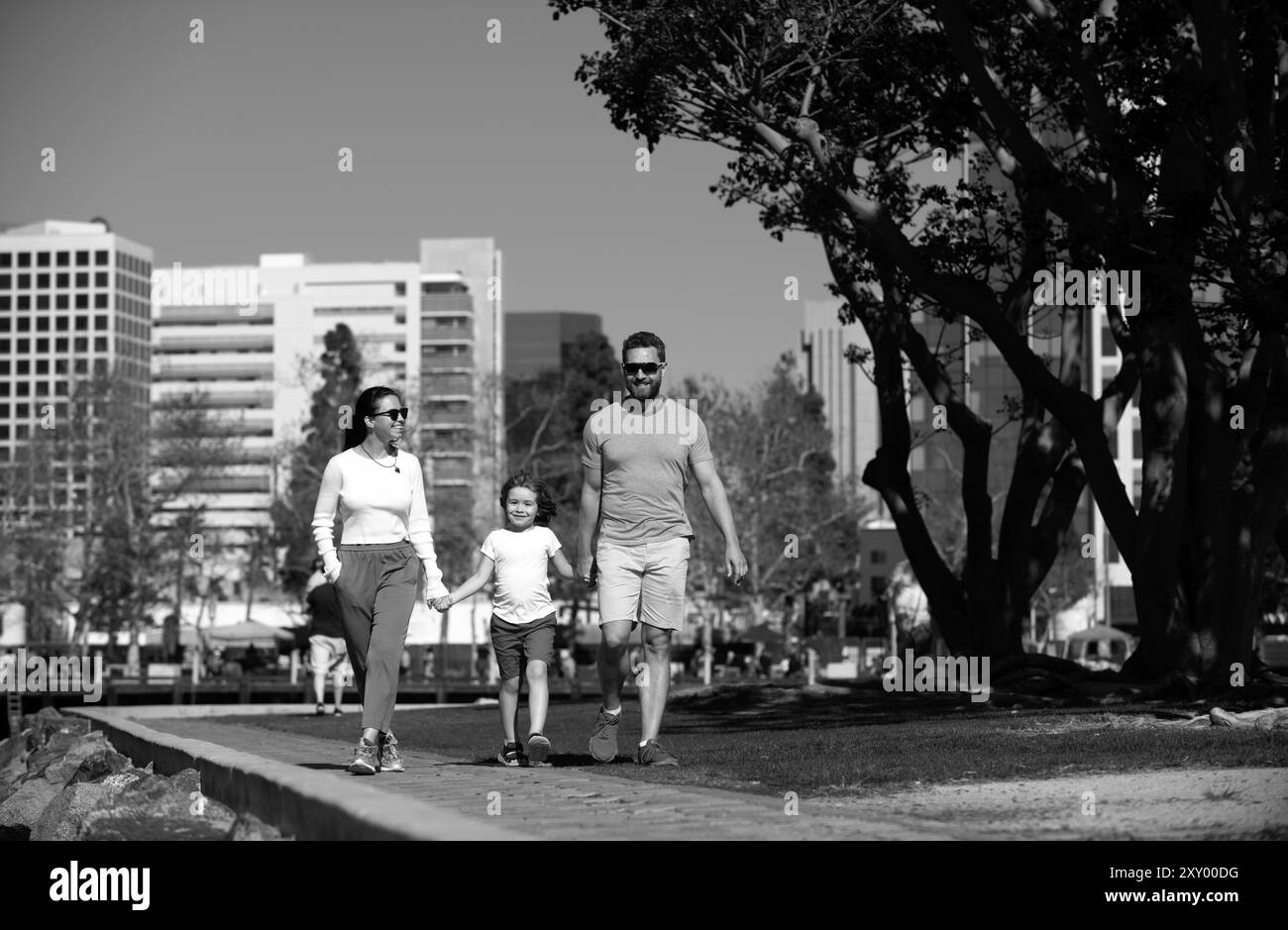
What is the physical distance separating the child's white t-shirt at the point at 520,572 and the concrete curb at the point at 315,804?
176cm

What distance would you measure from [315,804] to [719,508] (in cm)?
340

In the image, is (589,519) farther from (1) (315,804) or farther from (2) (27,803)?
→ (2) (27,803)

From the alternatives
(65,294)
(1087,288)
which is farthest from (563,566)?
(65,294)

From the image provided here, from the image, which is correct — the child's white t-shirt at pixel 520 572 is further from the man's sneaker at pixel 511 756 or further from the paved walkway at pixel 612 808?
the paved walkway at pixel 612 808

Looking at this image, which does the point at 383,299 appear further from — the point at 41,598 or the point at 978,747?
the point at 978,747

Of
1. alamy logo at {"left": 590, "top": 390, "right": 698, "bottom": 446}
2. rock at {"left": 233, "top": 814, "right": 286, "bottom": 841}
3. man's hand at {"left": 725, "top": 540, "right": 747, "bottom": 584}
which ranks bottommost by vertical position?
rock at {"left": 233, "top": 814, "right": 286, "bottom": 841}

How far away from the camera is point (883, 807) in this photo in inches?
305

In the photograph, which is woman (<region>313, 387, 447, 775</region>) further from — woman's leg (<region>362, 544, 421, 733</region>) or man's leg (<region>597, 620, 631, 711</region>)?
man's leg (<region>597, 620, 631, 711</region>)

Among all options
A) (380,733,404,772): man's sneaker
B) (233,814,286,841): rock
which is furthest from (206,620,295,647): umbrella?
(233,814,286,841): rock

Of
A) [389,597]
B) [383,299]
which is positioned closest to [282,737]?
[389,597]

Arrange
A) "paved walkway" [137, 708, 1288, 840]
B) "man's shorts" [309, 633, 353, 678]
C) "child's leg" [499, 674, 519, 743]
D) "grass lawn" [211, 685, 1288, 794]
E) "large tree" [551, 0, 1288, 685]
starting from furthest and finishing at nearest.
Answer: "man's shorts" [309, 633, 353, 678]
"large tree" [551, 0, 1288, 685]
"child's leg" [499, 674, 519, 743]
"grass lawn" [211, 685, 1288, 794]
"paved walkway" [137, 708, 1288, 840]

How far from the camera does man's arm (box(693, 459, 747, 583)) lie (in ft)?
31.4

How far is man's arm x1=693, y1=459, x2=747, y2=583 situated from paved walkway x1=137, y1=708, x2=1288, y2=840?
Result: 1.27m
